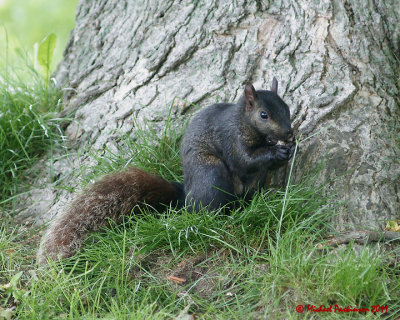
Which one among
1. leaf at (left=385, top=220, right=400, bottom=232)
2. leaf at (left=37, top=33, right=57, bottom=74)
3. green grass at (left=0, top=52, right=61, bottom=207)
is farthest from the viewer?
leaf at (left=37, top=33, right=57, bottom=74)

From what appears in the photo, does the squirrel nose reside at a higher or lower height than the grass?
higher

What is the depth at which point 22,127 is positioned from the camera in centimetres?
360

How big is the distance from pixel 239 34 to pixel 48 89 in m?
1.38

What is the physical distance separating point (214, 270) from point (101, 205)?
70 cm

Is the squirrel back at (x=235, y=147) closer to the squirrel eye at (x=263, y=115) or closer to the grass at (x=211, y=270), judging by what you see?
the squirrel eye at (x=263, y=115)

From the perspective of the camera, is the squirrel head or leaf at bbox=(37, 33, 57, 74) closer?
the squirrel head

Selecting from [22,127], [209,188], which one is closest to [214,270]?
[209,188]

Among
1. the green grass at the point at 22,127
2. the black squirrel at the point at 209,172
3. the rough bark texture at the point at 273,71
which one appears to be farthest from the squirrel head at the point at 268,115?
the green grass at the point at 22,127

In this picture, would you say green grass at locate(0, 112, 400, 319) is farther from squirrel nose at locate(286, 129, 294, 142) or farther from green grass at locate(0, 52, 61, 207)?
green grass at locate(0, 52, 61, 207)

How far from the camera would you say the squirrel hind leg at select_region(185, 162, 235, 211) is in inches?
116

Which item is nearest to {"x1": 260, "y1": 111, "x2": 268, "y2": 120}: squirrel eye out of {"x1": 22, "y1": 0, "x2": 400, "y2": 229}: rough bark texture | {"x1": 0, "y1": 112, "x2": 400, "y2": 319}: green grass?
{"x1": 22, "y1": 0, "x2": 400, "y2": 229}: rough bark texture

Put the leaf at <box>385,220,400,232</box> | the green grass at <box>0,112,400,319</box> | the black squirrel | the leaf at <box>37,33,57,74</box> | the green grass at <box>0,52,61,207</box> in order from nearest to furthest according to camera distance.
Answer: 1. the green grass at <box>0,112,400,319</box>
2. the leaf at <box>385,220,400,232</box>
3. the black squirrel
4. the green grass at <box>0,52,61,207</box>
5. the leaf at <box>37,33,57,74</box>

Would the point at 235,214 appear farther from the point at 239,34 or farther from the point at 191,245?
the point at 239,34

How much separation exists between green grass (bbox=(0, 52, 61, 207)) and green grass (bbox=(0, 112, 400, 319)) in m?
0.64
